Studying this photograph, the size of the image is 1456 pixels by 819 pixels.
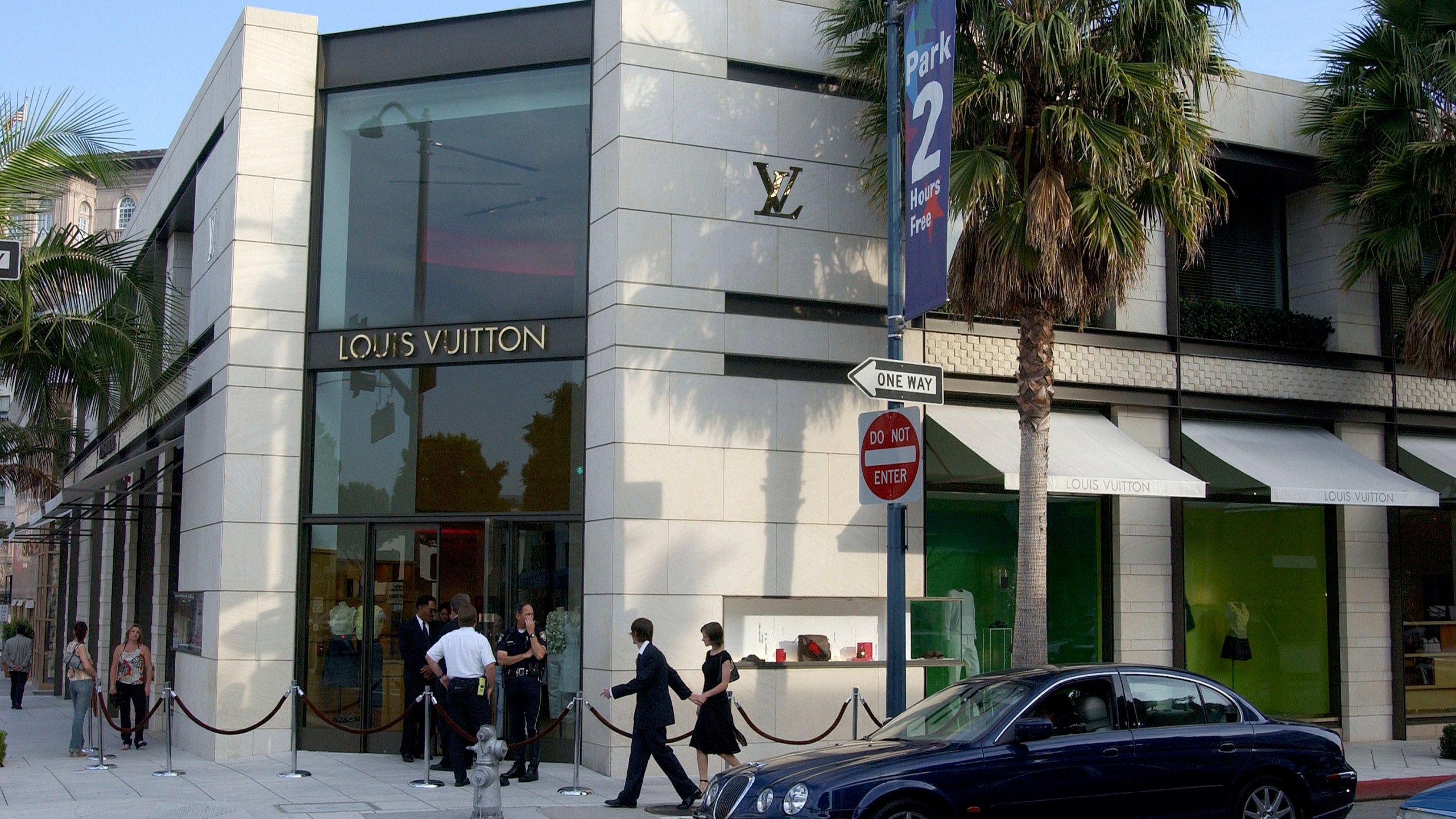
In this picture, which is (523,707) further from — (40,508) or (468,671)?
(40,508)

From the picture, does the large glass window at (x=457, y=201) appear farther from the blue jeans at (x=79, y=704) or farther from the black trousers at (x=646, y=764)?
the blue jeans at (x=79, y=704)

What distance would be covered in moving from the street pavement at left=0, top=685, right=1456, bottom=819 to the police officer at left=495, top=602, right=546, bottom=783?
0.29m

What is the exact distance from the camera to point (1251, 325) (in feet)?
59.4

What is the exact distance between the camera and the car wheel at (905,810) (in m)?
8.03

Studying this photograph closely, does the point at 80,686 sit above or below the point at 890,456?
below

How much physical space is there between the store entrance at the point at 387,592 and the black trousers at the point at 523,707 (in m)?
1.43

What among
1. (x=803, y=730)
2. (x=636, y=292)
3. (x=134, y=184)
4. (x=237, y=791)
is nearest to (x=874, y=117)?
(x=636, y=292)

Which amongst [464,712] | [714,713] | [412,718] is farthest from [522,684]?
[714,713]

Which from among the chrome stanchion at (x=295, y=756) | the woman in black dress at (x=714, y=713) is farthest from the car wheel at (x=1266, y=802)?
the chrome stanchion at (x=295, y=756)

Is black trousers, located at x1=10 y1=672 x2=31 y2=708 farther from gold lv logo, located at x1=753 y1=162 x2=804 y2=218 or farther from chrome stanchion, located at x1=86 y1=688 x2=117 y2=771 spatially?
gold lv logo, located at x1=753 y1=162 x2=804 y2=218

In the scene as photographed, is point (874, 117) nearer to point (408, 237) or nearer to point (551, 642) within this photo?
point (408, 237)

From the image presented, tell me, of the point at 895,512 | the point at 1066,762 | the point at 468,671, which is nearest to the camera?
the point at 1066,762

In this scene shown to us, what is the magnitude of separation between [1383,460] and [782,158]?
10.4 m

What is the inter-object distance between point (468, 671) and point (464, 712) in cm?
47
